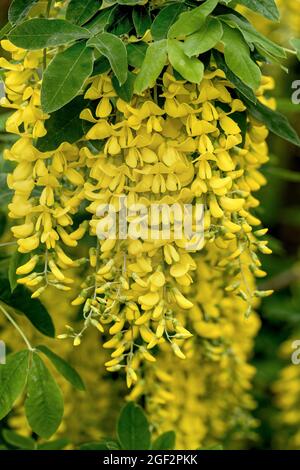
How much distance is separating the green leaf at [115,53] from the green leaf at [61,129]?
0.12m

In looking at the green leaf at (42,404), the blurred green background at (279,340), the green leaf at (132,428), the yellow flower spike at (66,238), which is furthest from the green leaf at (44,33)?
the blurred green background at (279,340)

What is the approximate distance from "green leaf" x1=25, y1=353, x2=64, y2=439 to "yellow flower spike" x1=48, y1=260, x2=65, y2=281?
0.19 metres

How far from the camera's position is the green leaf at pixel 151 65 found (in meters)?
1.01

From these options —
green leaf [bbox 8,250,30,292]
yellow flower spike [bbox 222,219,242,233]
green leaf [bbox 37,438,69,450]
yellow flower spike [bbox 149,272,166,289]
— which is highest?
yellow flower spike [bbox 222,219,242,233]

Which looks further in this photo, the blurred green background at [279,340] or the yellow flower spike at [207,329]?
the blurred green background at [279,340]

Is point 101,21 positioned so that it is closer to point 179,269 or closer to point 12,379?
point 179,269

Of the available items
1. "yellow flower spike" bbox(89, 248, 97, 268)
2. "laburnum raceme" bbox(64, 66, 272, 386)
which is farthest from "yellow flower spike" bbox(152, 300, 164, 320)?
"yellow flower spike" bbox(89, 248, 97, 268)

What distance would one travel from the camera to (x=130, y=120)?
3.52 ft

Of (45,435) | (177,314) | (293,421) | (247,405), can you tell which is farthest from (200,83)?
(293,421)

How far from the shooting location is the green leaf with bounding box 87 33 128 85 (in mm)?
1018

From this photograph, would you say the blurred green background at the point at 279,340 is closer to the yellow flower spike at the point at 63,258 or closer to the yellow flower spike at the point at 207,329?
the yellow flower spike at the point at 207,329

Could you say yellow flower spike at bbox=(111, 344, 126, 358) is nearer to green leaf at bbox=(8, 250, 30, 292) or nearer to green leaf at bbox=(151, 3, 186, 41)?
green leaf at bbox=(8, 250, 30, 292)

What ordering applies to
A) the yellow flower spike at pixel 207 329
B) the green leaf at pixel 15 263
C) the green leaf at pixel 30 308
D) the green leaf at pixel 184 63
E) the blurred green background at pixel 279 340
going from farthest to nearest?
the blurred green background at pixel 279 340
the yellow flower spike at pixel 207 329
the green leaf at pixel 30 308
the green leaf at pixel 15 263
the green leaf at pixel 184 63

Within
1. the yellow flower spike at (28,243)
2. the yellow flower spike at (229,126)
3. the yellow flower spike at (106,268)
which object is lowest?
the yellow flower spike at (106,268)
